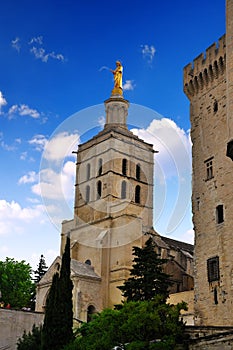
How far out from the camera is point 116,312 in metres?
20.2

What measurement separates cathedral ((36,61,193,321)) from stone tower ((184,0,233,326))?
19134 millimetres

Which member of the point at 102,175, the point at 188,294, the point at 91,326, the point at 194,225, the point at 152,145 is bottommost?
the point at 91,326

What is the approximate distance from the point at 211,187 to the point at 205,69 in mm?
7681

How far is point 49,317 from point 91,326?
16.9ft

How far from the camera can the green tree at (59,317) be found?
2470 centimetres

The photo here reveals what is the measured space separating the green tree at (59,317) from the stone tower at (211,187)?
7598 mm

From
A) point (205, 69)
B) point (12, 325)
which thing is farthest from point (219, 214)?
point (12, 325)

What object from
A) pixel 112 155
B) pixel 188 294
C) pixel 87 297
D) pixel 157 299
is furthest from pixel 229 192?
pixel 112 155

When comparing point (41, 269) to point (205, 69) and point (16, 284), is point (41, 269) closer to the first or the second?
point (16, 284)

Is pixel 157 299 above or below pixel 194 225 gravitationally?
below

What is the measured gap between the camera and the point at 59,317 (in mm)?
25141

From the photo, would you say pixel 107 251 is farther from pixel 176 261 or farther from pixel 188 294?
pixel 188 294

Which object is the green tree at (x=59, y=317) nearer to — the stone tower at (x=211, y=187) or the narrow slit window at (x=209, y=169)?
the stone tower at (x=211, y=187)

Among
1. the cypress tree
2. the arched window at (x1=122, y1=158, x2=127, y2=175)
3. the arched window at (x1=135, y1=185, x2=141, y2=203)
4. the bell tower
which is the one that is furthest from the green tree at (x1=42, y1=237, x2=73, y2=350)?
the arched window at (x1=122, y1=158, x2=127, y2=175)
